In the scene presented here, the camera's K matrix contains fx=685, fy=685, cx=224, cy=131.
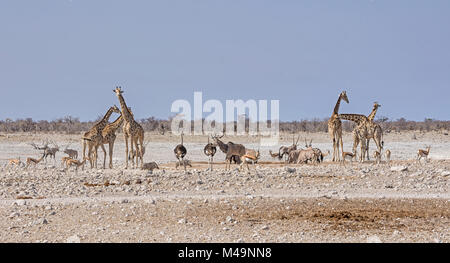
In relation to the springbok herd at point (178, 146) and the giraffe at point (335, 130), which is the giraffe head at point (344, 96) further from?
the giraffe at point (335, 130)

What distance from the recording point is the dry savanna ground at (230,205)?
1040 cm

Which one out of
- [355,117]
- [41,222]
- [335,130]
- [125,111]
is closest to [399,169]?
[335,130]

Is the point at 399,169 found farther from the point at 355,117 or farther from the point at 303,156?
the point at 355,117

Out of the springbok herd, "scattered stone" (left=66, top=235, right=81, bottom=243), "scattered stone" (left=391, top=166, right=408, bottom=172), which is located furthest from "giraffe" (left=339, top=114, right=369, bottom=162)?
"scattered stone" (left=66, top=235, right=81, bottom=243)

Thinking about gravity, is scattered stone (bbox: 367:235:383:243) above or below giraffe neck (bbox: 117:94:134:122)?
below

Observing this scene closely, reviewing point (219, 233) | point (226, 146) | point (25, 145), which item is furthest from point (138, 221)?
point (25, 145)

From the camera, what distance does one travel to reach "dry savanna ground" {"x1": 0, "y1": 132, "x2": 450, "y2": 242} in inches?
409

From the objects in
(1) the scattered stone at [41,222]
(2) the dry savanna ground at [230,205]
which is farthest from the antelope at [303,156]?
(1) the scattered stone at [41,222]

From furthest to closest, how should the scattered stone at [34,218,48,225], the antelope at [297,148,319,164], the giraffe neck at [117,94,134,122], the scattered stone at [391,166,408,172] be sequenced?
the antelope at [297,148,319,164], the giraffe neck at [117,94,134,122], the scattered stone at [391,166,408,172], the scattered stone at [34,218,48,225]

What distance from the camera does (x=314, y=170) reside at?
19.8 m

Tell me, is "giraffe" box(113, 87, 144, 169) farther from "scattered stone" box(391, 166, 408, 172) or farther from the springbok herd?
"scattered stone" box(391, 166, 408, 172)

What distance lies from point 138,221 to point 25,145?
31907 mm

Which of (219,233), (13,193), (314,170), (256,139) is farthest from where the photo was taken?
(256,139)
